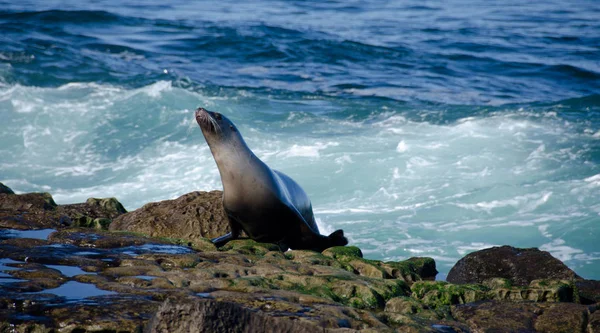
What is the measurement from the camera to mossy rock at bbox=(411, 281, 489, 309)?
547 cm

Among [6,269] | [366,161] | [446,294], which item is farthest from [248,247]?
[366,161]

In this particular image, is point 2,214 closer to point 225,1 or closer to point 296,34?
→ point 296,34

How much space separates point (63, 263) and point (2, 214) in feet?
7.52

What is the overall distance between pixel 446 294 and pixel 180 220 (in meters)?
3.22

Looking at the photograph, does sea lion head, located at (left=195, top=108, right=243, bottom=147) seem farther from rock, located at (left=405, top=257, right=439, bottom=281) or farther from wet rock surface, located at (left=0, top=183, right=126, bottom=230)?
rock, located at (left=405, top=257, right=439, bottom=281)

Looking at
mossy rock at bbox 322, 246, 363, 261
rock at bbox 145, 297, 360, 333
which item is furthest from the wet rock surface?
rock at bbox 145, 297, 360, 333

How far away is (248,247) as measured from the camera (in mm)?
6895

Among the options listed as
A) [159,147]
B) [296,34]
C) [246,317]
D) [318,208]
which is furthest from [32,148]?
[246,317]

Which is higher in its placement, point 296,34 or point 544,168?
point 296,34

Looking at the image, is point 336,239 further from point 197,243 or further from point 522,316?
point 522,316

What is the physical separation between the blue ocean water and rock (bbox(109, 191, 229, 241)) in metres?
3.07

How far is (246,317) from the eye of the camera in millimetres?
3658

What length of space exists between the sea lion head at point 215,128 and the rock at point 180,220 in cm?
82

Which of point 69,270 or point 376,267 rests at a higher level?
point 376,267
